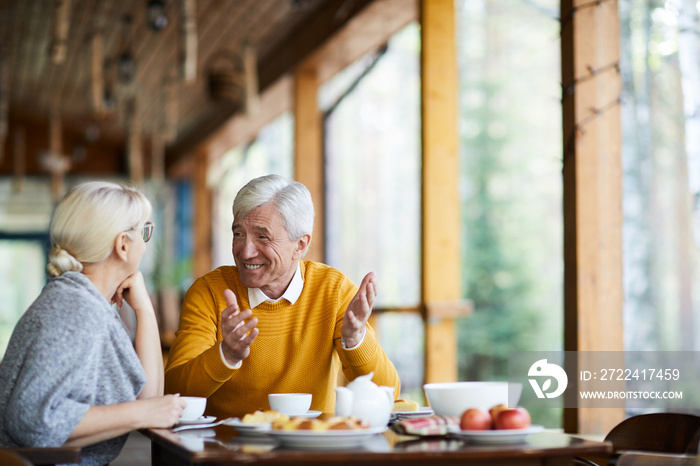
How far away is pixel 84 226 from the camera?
1.74 m

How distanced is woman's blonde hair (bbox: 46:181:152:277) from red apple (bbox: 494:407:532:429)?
3.07 feet

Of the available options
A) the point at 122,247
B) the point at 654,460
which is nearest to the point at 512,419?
the point at 654,460

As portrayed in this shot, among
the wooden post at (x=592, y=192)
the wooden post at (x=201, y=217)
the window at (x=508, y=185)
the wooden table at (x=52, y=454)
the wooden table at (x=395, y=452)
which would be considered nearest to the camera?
the wooden table at (x=395, y=452)

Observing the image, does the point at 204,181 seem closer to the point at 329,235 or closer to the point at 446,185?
the point at 329,235

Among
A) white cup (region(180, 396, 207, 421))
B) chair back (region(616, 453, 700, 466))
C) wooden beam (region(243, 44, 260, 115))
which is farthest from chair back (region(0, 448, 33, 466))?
wooden beam (region(243, 44, 260, 115))

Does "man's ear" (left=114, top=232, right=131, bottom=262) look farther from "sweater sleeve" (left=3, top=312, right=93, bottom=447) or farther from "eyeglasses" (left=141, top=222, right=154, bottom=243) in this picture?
"sweater sleeve" (left=3, top=312, right=93, bottom=447)

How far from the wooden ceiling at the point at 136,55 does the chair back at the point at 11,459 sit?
3388 mm

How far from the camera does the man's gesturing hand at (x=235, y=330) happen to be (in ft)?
5.65

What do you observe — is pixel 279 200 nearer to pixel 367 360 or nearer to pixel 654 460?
pixel 367 360

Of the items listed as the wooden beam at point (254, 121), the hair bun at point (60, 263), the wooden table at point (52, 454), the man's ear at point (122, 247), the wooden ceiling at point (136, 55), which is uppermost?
the wooden ceiling at point (136, 55)

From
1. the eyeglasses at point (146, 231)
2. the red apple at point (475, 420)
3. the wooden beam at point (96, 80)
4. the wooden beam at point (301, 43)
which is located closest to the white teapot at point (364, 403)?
the red apple at point (475, 420)

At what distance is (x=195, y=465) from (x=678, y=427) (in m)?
1.14

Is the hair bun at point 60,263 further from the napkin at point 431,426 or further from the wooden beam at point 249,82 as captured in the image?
the wooden beam at point 249,82

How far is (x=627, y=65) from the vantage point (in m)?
7.62
